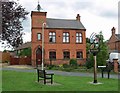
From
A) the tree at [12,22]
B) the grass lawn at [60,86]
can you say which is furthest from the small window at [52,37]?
the grass lawn at [60,86]

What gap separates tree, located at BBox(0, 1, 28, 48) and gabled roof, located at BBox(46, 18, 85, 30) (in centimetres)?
3001

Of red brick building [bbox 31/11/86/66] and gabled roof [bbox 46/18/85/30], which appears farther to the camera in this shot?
gabled roof [bbox 46/18/85/30]

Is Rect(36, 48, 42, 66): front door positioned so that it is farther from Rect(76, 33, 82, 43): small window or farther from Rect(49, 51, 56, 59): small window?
Rect(76, 33, 82, 43): small window

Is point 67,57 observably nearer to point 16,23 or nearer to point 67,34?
point 67,34

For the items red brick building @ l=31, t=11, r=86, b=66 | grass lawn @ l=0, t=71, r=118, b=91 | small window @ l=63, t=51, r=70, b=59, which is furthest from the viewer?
small window @ l=63, t=51, r=70, b=59

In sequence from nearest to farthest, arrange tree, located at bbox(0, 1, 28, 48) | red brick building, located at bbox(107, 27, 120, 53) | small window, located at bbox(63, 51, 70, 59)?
tree, located at bbox(0, 1, 28, 48), small window, located at bbox(63, 51, 70, 59), red brick building, located at bbox(107, 27, 120, 53)

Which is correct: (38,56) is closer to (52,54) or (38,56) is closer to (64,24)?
(52,54)

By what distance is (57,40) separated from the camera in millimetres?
53188

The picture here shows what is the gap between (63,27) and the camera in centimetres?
5369

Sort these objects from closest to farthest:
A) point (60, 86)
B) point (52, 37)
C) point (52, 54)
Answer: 1. point (60, 86)
2. point (52, 37)
3. point (52, 54)

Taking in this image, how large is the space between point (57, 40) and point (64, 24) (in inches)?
152

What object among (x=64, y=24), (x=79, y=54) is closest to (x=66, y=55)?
(x=79, y=54)

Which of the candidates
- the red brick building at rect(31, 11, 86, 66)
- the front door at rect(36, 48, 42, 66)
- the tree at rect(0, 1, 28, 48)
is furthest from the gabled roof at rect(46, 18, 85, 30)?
the tree at rect(0, 1, 28, 48)

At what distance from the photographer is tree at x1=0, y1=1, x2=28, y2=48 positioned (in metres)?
20.9
